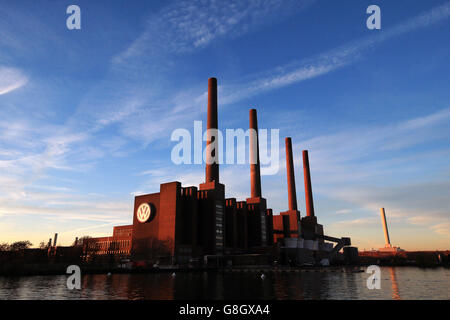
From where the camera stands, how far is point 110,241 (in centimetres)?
14825

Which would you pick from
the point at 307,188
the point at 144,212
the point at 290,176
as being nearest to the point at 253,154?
the point at 290,176

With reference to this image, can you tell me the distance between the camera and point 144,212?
340 ft

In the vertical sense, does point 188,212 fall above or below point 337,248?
above

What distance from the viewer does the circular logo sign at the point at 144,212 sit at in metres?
102

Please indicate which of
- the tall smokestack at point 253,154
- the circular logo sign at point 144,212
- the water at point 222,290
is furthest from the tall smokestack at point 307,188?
the water at point 222,290

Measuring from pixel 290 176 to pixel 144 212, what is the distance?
67.0m

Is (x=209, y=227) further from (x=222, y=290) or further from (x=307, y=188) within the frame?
(x=222, y=290)
